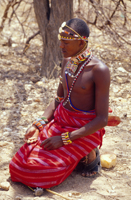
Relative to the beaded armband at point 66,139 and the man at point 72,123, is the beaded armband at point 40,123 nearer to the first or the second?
the man at point 72,123

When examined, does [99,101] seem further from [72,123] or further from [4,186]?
[4,186]

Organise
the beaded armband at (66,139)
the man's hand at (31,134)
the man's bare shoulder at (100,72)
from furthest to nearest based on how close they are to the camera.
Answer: the man's hand at (31,134), the beaded armband at (66,139), the man's bare shoulder at (100,72)

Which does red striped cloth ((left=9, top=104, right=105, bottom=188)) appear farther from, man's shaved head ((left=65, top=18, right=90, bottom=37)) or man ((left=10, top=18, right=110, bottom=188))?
man's shaved head ((left=65, top=18, right=90, bottom=37))

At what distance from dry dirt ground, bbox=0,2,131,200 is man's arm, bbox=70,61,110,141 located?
19.0 inches

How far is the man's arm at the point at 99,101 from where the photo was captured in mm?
2201

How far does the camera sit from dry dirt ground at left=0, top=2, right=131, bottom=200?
2.34 meters

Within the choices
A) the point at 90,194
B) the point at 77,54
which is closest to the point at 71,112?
the point at 77,54

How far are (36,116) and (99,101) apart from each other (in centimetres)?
162

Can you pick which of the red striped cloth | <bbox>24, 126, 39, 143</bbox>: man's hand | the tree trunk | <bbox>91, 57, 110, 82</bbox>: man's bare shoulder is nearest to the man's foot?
the red striped cloth

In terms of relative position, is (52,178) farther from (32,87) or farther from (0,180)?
(32,87)

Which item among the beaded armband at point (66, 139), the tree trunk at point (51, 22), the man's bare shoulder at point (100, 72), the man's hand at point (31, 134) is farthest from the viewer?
the tree trunk at point (51, 22)

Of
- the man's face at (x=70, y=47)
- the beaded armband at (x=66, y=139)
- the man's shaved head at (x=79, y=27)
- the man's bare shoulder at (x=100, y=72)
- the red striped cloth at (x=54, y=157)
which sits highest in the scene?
the man's shaved head at (x=79, y=27)

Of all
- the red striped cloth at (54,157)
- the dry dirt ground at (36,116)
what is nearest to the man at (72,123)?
the red striped cloth at (54,157)

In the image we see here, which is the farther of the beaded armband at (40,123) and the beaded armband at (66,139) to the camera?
the beaded armband at (40,123)
